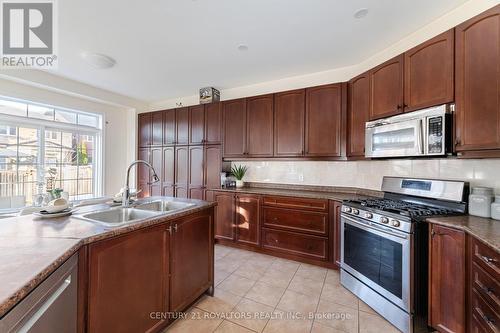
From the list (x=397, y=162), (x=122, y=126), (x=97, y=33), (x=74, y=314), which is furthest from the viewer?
(x=122, y=126)

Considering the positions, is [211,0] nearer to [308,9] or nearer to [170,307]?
[308,9]

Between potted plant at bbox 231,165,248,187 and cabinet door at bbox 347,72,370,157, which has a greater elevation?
cabinet door at bbox 347,72,370,157

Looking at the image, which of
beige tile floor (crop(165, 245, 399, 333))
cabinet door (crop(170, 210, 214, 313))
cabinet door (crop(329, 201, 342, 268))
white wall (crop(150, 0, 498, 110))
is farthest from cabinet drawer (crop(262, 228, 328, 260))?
white wall (crop(150, 0, 498, 110))

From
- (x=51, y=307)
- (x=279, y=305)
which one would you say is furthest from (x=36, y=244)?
(x=279, y=305)

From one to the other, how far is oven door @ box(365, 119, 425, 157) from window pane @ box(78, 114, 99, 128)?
477cm

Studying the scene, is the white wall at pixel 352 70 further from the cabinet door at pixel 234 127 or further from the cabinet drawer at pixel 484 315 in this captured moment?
the cabinet drawer at pixel 484 315

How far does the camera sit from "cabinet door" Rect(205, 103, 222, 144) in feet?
12.4

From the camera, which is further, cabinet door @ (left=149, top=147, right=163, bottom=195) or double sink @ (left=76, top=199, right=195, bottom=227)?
cabinet door @ (left=149, top=147, right=163, bottom=195)

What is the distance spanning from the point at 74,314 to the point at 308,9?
8.78 ft

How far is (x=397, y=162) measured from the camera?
256cm

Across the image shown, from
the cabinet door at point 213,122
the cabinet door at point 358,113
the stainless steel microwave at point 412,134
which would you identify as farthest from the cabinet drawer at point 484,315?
the cabinet door at point 213,122

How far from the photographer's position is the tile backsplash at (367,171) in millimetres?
1874

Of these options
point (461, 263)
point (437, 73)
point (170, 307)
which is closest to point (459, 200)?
point (461, 263)

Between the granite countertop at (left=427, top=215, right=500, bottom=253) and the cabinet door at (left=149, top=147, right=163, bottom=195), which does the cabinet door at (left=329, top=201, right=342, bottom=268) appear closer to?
the granite countertop at (left=427, top=215, right=500, bottom=253)
